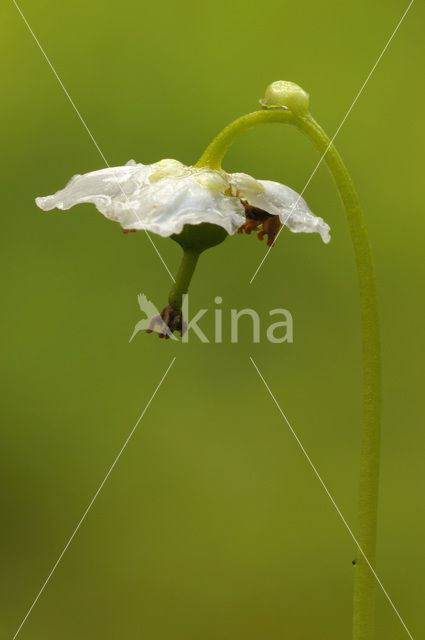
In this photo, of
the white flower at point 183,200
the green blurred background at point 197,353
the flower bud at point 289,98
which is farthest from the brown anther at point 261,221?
the green blurred background at point 197,353

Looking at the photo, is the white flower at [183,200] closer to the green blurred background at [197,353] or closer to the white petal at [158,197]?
the white petal at [158,197]

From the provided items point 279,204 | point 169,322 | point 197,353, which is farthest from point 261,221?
point 197,353

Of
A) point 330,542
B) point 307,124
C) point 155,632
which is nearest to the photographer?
point 307,124

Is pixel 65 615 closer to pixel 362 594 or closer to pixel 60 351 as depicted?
pixel 60 351

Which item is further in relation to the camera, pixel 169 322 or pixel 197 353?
pixel 197 353

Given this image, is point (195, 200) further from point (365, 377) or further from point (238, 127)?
point (365, 377)

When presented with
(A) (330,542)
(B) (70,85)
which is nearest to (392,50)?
(B) (70,85)

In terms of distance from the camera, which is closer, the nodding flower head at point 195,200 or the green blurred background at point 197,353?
the nodding flower head at point 195,200
